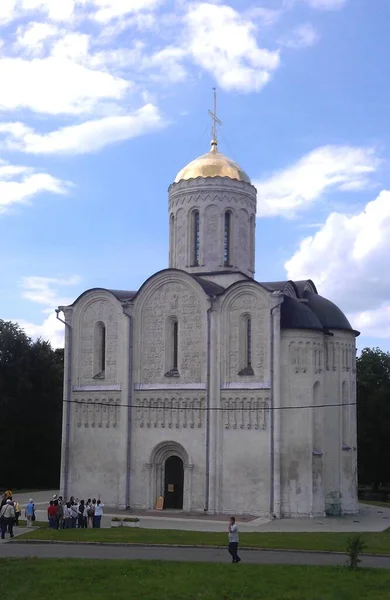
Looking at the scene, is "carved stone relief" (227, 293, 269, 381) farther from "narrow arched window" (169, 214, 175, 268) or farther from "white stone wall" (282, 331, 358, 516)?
"narrow arched window" (169, 214, 175, 268)

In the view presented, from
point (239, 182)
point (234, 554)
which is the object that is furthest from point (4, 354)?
point (234, 554)

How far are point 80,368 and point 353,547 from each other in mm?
21318

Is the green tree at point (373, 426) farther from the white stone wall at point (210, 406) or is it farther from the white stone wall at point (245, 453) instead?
the white stone wall at point (245, 453)

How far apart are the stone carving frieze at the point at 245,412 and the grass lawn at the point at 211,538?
7.32 meters

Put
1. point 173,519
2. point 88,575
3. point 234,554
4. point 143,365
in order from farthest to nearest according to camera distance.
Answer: point 143,365 → point 173,519 → point 234,554 → point 88,575

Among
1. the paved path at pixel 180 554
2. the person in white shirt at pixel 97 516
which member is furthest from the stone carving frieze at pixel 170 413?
the paved path at pixel 180 554

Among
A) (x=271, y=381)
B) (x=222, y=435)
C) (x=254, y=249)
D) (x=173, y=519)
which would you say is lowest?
(x=173, y=519)

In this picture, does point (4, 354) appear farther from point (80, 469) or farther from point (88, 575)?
point (88, 575)

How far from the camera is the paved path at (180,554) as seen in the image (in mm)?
17906

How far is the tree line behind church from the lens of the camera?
44.9 m

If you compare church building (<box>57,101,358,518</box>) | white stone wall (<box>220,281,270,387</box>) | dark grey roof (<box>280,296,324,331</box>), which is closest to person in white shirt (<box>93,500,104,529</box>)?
church building (<box>57,101,358,518</box>)

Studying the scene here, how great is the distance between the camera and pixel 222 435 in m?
31.9

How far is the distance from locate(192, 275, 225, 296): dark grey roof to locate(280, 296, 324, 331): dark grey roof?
2967mm

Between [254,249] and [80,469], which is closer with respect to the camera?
[80,469]
